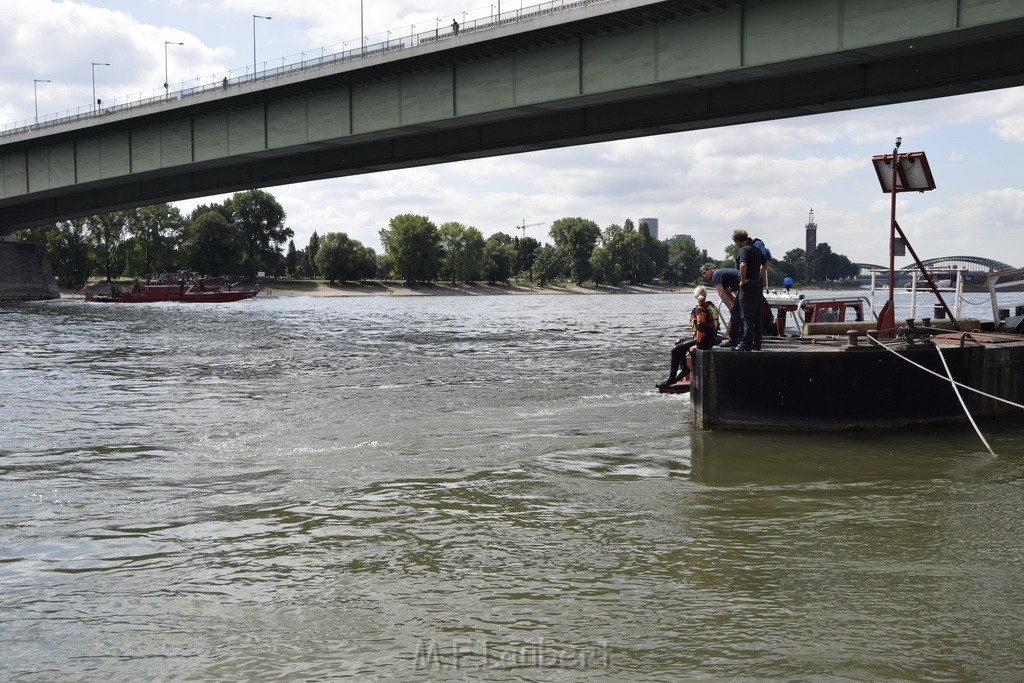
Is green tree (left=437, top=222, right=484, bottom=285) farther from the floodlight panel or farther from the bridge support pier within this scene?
the floodlight panel

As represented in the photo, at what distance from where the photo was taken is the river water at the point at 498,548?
606 centimetres

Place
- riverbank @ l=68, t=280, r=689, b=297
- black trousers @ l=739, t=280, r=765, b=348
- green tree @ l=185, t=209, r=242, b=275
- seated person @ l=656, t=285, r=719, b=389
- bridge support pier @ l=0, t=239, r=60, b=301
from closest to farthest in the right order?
1. black trousers @ l=739, t=280, r=765, b=348
2. seated person @ l=656, t=285, r=719, b=389
3. bridge support pier @ l=0, t=239, r=60, b=301
4. riverbank @ l=68, t=280, r=689, b=297
5. green tree @ l=185, t=209, r=242, b=275

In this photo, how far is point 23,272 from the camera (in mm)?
84188

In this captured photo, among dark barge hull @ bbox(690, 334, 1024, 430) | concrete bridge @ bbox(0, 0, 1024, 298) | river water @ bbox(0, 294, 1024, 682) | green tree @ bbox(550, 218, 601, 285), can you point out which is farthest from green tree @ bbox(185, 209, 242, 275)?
dark barge hull @ bbox(690, 334, 1024, 430)

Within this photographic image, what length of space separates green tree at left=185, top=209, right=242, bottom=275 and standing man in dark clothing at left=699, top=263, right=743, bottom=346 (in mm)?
128380

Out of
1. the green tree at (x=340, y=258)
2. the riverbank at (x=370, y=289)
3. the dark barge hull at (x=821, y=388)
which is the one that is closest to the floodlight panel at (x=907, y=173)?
the dark barge hull at (x=821, y=388)

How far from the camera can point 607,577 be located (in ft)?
24.7

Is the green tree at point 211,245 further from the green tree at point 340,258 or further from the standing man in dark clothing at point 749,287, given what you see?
the standing man in dark clothing at point 749,287

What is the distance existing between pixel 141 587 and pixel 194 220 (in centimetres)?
14232

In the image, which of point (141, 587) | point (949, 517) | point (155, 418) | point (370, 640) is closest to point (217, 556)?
point (141, 587)

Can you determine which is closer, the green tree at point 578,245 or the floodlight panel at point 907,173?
the floodlight panel at point 907,173

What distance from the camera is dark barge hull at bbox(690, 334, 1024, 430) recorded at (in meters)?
15.0

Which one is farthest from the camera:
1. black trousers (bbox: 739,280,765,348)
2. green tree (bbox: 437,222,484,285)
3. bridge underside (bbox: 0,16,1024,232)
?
green tree (bbox: 437,222,484,285)

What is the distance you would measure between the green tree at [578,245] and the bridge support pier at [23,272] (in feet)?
370
